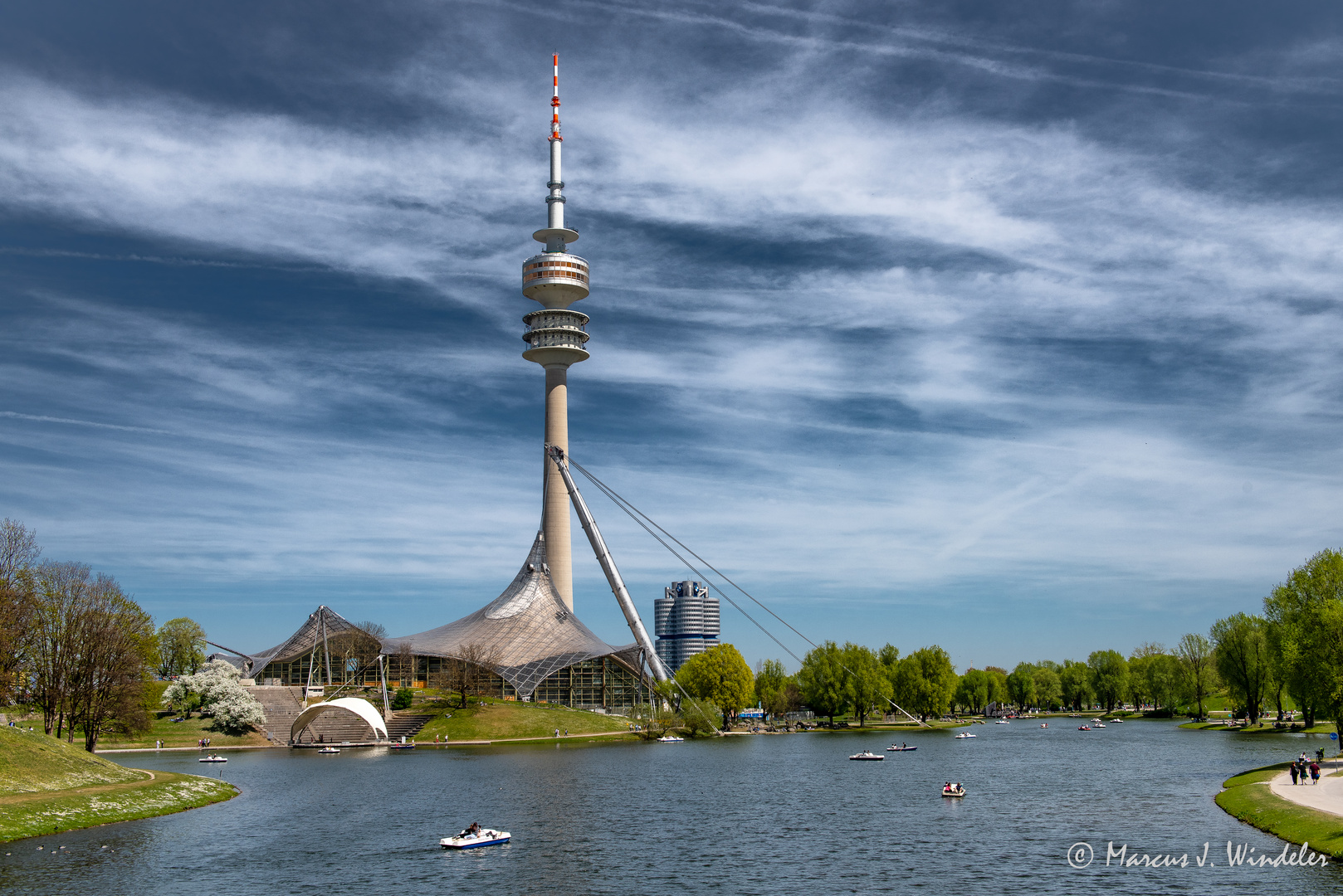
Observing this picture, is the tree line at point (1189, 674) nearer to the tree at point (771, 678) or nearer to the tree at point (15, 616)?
the tree at point (771, 678)

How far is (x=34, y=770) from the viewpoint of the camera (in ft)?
173

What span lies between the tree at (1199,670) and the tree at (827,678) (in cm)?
5260

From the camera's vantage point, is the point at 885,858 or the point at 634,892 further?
the point at 885,858

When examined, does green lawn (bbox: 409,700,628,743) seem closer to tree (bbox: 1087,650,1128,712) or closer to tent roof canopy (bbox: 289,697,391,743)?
tent roof canopy (bbox: 289,697,391,743)

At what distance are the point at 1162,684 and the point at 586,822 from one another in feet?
468

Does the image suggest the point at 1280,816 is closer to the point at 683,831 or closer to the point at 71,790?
the point at 683,831

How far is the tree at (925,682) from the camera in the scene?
15000cm

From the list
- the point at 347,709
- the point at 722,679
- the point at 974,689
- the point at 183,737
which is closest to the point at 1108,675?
the point at 974,689

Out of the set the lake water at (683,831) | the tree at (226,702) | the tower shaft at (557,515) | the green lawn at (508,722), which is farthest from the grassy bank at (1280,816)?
the tower shaft at (557,515)

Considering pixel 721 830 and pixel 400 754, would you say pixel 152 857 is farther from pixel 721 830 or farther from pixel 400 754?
pixel 400 754

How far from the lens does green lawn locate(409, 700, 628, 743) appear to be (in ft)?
398

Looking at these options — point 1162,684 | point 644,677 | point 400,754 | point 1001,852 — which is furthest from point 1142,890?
point 1162,684

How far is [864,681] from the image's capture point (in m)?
147

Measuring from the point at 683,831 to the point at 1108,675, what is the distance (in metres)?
166
